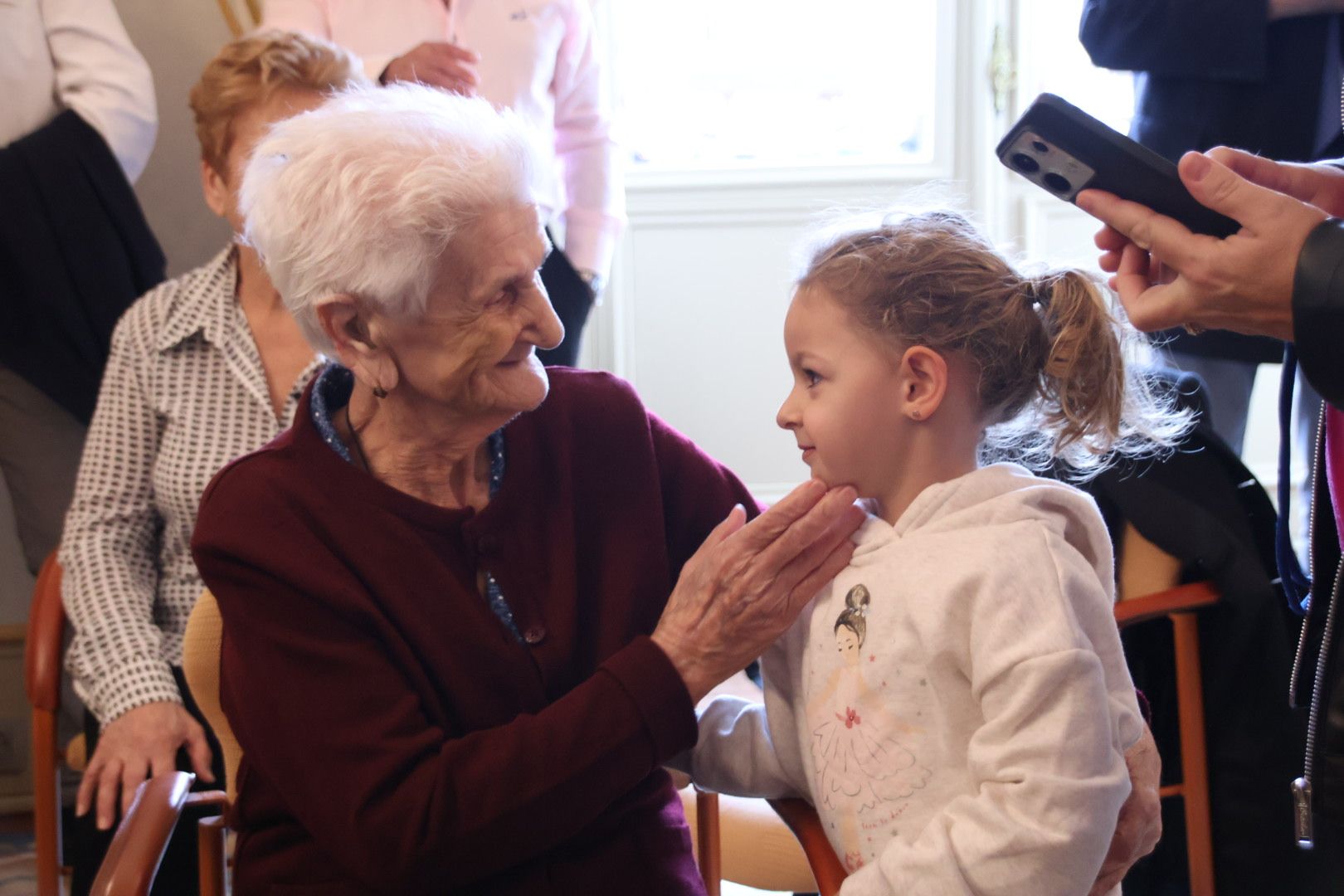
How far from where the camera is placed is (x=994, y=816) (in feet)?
3.43

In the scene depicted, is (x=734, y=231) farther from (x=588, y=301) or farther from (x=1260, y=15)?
(x=1260, y=15)

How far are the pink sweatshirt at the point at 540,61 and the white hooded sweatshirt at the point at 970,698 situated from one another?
134cm

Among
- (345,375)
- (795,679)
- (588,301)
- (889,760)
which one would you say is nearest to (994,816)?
(889,760)

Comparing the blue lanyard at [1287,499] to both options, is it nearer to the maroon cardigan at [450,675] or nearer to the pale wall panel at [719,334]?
the maroon cardigan at [450,675]

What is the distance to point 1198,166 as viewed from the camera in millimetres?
1078

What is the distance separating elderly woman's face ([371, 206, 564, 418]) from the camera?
1302 mm

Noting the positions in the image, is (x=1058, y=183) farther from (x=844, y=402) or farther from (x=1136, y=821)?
(x=1136, y=821)

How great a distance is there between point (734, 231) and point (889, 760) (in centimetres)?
346

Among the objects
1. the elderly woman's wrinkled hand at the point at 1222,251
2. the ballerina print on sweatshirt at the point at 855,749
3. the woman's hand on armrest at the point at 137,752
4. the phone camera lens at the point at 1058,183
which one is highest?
the phone camera lens at the point at 1058,183

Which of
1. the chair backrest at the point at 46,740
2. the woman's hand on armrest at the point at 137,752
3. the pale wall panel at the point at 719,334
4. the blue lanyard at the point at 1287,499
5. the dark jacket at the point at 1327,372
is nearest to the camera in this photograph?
the dark jacket at the point at 1327,372

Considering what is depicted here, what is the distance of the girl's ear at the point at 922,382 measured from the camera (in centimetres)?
121

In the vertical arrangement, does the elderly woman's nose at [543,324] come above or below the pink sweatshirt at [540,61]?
below

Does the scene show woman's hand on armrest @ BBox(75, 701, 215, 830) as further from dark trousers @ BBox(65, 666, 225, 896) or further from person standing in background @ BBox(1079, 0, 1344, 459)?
person standing in background @ BBox(1079, 0, 1344, 459)

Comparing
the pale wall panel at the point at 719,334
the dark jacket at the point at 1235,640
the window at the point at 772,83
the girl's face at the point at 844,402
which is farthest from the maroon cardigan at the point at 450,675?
the window at the point at 772,83
